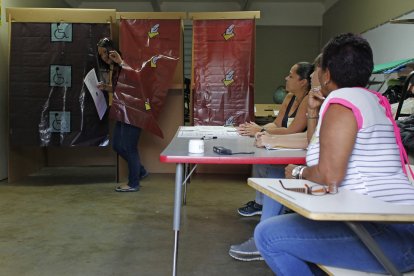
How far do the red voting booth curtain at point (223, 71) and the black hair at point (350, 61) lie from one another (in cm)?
337

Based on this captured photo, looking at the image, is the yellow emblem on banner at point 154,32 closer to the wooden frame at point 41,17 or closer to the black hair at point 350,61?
the wooden frame at point 41,17

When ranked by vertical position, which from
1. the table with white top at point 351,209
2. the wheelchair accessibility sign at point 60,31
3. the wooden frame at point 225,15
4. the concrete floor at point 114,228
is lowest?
the concrete floor at point 114,228

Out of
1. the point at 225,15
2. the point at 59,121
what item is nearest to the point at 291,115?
the point at 225,15

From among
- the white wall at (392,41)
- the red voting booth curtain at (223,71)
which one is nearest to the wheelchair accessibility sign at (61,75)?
the red voting booth curtain at (223,71)

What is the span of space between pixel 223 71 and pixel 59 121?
72.8 inches

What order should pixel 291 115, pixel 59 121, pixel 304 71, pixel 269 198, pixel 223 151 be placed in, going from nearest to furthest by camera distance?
pixel 223 151 < pixel 269 198 < pixel 304 71 < pixel 291 115 < pixel 59 121

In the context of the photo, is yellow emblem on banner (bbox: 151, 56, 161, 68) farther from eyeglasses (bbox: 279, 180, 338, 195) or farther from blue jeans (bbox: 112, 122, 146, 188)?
eyeglasses (bbox: 279, 180, 338, 195)

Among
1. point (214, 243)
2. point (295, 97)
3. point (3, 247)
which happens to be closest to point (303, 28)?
point (295, 97)

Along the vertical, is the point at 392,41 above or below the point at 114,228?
above

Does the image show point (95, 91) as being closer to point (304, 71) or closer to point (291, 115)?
point (291, 115)

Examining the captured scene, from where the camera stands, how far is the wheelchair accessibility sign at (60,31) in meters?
4.33

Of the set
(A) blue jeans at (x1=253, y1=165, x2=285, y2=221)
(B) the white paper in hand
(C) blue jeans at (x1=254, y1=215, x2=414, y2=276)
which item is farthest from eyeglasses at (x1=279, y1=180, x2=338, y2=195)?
(B) the white paper in hand

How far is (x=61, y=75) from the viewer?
4.34 m

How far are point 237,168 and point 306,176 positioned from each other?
3717mm
